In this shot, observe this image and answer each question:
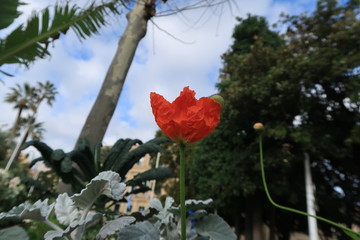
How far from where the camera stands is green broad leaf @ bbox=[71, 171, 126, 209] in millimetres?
589

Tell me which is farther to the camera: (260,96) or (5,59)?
(260,96)

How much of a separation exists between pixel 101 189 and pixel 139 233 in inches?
5.9

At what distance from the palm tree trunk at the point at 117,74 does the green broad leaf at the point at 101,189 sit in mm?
1557

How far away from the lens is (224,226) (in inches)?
28.9

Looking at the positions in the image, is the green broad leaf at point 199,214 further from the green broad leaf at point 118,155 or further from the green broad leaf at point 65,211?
the green broad leaf at point 118,155

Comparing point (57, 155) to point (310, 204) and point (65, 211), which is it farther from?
point (310, 204)

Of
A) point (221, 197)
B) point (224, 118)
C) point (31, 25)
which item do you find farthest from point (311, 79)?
point (31, 25)

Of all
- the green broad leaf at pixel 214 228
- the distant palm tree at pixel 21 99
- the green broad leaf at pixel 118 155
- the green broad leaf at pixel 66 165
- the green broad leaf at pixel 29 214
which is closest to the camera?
the green broad leaf at pixel 29 214

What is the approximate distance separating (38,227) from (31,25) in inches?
56.2

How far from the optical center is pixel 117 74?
2.52 meters

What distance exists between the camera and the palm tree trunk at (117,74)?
2238mm

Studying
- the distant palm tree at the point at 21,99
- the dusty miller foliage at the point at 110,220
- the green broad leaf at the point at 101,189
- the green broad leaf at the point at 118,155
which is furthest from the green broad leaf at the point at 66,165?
the distant palm tree at the point at 21,99

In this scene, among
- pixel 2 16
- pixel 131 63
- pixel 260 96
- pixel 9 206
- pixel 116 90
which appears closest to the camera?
pixel 2 16

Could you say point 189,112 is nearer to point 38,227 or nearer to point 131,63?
point 38,227
